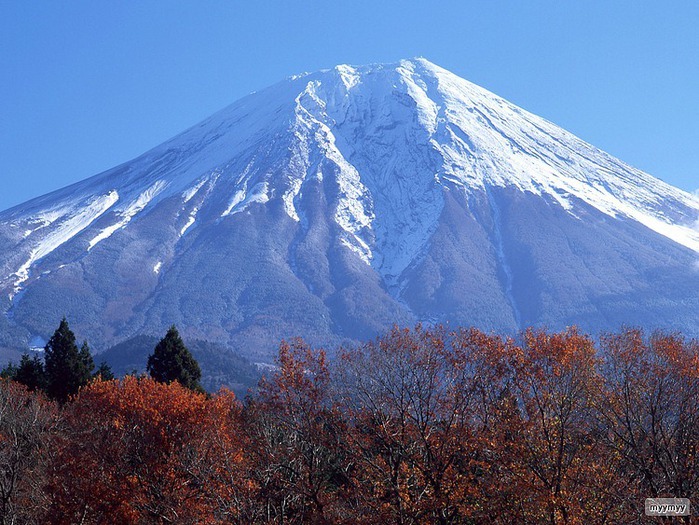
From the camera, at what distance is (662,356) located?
24.5 meters

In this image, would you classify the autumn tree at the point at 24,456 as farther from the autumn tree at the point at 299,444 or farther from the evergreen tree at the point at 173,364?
the evergreen tree at the point at 173,364

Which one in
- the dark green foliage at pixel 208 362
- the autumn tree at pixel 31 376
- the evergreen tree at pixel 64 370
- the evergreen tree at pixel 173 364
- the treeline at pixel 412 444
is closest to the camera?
the treeline at pixel 412 444

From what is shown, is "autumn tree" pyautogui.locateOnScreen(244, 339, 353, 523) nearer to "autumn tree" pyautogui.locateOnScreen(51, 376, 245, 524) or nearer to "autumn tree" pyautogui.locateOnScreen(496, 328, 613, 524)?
"autumn tree" pyautogui.locateOnScreen(51, 376, 245, 524)

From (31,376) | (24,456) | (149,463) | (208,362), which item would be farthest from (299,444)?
(208,362)

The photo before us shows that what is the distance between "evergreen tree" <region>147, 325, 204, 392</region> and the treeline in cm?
1681

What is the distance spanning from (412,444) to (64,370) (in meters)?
30.7

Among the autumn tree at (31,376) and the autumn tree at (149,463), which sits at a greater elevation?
the autumn tree at (31,376)

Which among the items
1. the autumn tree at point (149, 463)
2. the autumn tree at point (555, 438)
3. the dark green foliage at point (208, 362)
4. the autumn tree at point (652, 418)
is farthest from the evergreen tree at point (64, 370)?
the dark green foliage at point (208, 362)

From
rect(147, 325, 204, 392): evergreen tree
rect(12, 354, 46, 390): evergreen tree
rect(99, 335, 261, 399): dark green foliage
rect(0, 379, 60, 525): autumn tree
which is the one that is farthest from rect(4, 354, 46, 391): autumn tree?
rect(99, 335, 261, 399): dark green foliage

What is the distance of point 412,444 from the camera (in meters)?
25.4

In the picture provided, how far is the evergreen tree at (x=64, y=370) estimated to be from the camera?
49219mm

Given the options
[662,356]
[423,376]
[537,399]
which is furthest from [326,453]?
[662,356]

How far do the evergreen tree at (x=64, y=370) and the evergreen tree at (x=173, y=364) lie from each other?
4121mm

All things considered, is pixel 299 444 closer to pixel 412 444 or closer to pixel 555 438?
pixel 412 444
